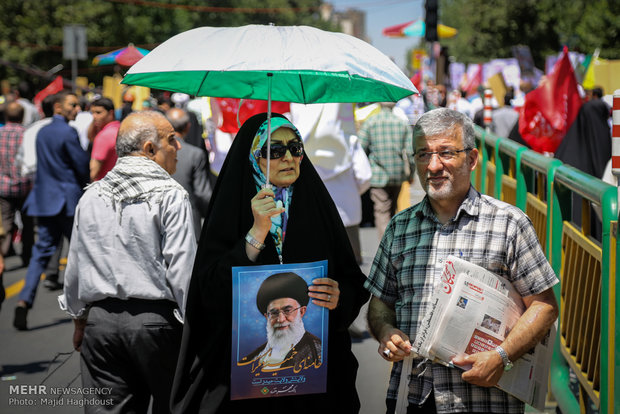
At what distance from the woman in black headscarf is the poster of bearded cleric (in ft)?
0.31

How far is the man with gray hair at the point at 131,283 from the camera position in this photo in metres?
3.94

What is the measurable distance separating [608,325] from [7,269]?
8701 mm

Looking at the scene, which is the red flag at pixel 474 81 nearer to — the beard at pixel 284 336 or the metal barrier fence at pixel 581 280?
the metal barrier fence at pixel 581 280

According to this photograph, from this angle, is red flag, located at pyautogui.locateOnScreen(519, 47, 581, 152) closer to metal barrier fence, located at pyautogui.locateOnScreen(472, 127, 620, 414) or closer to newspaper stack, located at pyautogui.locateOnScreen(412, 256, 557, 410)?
metal barrier fence, located at pyautogui.locateOnScreen(472, 127, 620, 414)

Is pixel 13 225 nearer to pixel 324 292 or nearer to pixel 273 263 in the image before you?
pixel 273 263

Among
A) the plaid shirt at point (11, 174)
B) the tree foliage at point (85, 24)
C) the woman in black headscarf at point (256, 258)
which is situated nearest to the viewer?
the woman in black headscarf at point (256, 258)

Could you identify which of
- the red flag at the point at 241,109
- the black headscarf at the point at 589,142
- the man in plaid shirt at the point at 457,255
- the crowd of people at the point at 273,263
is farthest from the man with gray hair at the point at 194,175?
the man in plaid shirt at the point at 457,255

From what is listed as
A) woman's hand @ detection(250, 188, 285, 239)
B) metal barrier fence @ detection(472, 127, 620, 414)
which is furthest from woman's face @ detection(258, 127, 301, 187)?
metal barrier fence @ detection(472, 127, 620, 414)

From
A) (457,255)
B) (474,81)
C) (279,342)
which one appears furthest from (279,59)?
(474,81)

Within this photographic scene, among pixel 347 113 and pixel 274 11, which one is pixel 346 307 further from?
pixel 274 11

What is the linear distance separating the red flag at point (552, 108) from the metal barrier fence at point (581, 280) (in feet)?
12.9

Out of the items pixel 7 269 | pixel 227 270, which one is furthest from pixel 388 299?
pixel 7 269

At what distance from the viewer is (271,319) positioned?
10.6 ft

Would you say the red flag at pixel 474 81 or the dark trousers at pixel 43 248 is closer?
the dark trousers at pixel 43 248
